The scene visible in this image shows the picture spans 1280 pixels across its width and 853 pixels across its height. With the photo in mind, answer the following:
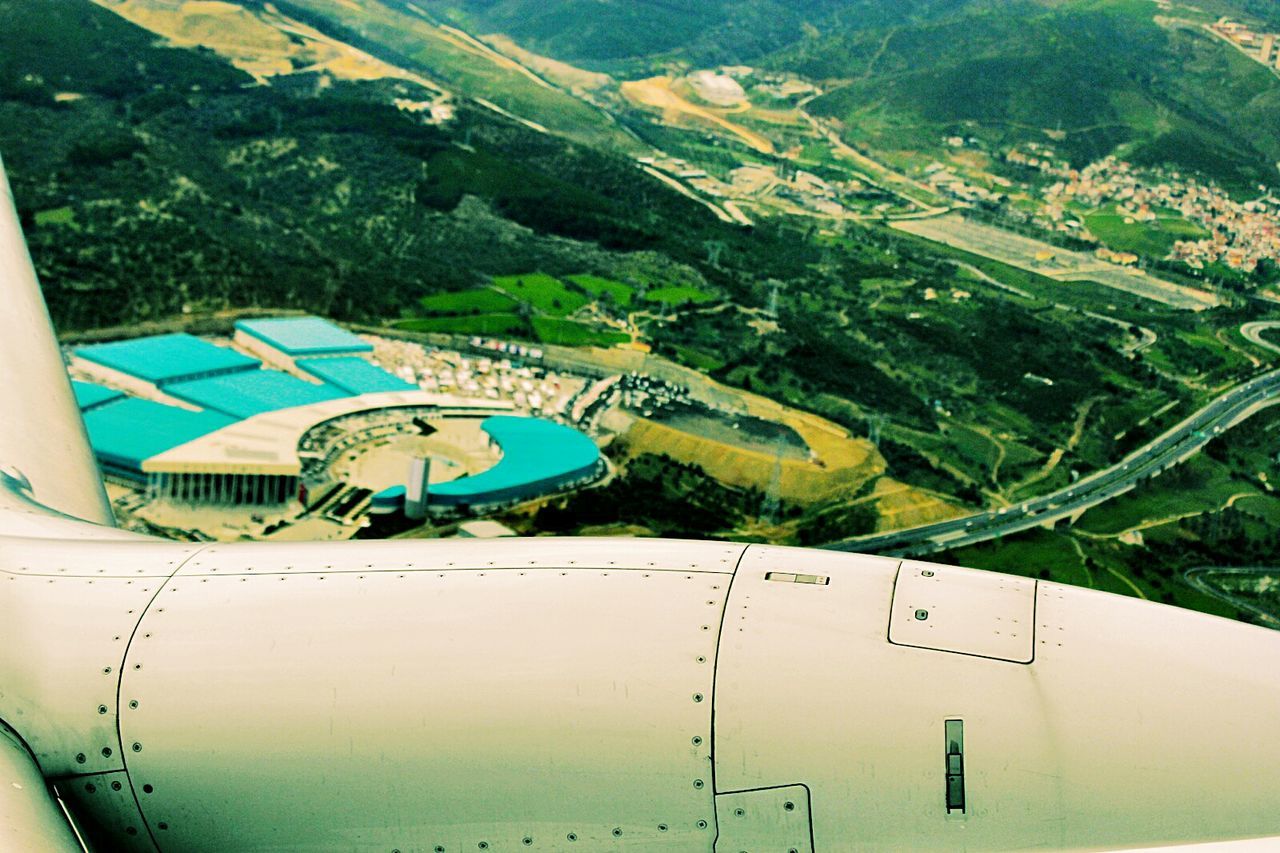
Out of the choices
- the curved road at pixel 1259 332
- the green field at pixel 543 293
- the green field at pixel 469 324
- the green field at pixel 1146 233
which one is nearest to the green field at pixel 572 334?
the green field at pixel 469 324

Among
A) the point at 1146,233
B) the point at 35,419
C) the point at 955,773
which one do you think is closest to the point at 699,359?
the point at 1146,233

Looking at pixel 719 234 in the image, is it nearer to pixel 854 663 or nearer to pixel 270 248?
pixel 270 248

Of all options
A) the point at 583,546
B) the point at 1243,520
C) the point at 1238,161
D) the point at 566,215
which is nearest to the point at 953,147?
the point at 1238,161

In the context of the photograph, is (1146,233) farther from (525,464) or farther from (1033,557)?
(525,464)

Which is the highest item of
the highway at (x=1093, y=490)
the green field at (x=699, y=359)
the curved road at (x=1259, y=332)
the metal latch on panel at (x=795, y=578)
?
Result: the metal latch on panel at (x=795, y=578)

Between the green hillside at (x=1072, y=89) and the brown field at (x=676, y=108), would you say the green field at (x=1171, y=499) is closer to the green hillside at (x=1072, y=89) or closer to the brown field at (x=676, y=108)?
the green hillside at (x=1072, y=89)

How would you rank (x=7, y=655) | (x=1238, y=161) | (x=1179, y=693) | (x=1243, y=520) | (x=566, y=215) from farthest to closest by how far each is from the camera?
(x=1238, y=161) → (x=566, y=215) → (x=1243, y=520) → (x=7, y=655) → (x=1179, y=693)
